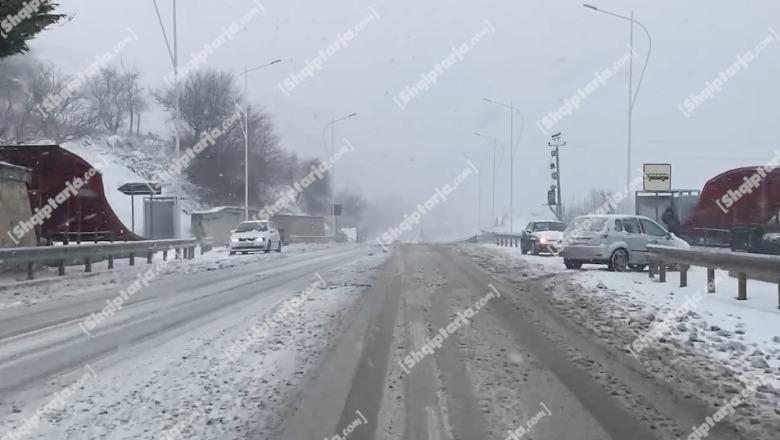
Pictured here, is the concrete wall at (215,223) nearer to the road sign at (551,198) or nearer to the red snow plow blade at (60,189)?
the red snow plow blade at (60,189)

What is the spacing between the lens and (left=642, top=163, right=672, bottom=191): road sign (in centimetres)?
3117

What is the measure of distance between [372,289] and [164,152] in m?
71.6

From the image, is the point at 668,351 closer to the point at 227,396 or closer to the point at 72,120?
the point at 227,396

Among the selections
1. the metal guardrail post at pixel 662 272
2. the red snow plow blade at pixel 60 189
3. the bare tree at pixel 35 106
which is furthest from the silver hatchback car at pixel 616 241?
the bare tree at pixel 35 106

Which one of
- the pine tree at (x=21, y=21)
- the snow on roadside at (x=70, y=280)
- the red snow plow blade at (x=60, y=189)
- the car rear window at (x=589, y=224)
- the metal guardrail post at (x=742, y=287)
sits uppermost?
the pine tree at (x=21, y=21)

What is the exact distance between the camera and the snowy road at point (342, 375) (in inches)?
211

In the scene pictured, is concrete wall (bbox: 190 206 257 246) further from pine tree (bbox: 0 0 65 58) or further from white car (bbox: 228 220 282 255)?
pine tree (bbox: 0 0 65 58)

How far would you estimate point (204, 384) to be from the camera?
21.2 feet

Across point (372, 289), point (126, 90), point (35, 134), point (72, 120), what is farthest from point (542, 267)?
point (126, 90)

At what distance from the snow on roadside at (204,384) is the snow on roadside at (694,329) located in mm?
3730

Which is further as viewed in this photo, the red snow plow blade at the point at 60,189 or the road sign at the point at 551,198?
the road sign at the point at 551,198

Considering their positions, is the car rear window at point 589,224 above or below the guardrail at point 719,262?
above

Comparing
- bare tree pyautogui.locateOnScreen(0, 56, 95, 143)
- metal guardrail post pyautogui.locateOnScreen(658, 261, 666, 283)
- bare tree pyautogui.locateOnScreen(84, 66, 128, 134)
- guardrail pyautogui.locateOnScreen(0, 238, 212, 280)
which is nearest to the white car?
guardrail pyautogui.locateOnScreen(0, 238, 212, 280)

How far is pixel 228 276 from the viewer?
1897 cm
